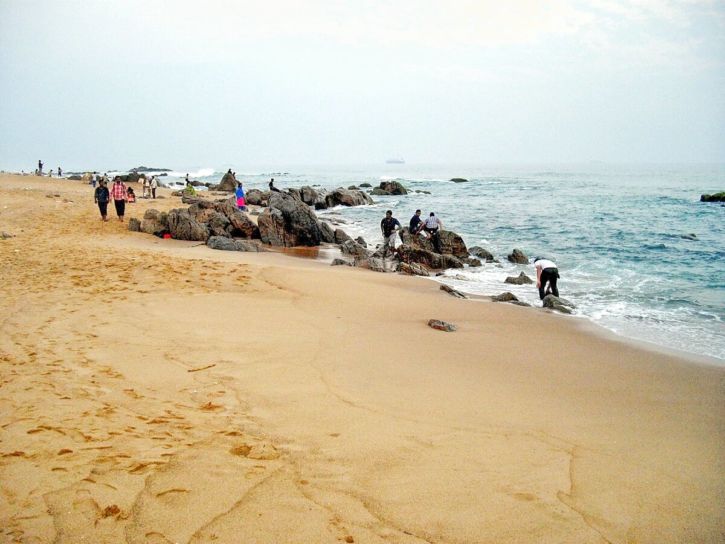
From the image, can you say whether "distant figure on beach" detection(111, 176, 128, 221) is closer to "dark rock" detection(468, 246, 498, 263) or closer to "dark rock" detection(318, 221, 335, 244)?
"dark rock" detection(318, 221, 335, 244)

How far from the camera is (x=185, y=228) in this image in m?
16.9

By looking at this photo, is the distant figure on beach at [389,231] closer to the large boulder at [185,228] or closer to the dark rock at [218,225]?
the dark rock at [218,225]

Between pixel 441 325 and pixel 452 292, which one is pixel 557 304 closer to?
pixel 452 292

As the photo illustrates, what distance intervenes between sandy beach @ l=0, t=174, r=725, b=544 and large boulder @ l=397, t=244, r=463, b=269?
23.8 ft

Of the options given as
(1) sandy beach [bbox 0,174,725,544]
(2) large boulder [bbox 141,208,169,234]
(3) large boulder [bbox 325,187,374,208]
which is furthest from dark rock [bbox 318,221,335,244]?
(3) large boulder [bbox 325,187,374,208]

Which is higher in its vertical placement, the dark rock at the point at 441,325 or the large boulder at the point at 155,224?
the large boulder at the point at 155,224

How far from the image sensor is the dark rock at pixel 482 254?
1675 cm

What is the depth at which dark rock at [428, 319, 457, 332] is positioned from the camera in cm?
752

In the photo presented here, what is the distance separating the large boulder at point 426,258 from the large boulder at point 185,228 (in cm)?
731

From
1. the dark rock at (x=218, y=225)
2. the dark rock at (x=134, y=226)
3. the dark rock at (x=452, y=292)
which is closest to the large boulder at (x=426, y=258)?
the dark rock at (x=452, y=292)

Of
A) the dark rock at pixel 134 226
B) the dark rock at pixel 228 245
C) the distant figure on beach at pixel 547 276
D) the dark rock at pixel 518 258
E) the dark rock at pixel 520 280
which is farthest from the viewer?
the dark rock at pixel 134 226

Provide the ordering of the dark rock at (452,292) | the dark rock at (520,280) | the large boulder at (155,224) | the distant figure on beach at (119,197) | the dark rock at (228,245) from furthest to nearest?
the distant figure on beach at (119,197)
the large boulder at (155,224)
the dark rock at (228,245)
the dark rock at (520,280)
the dark rock at (452,292)

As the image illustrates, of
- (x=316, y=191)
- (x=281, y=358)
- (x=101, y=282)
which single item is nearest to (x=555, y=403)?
(x=281, y=358)

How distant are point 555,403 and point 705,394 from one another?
2.11 m
